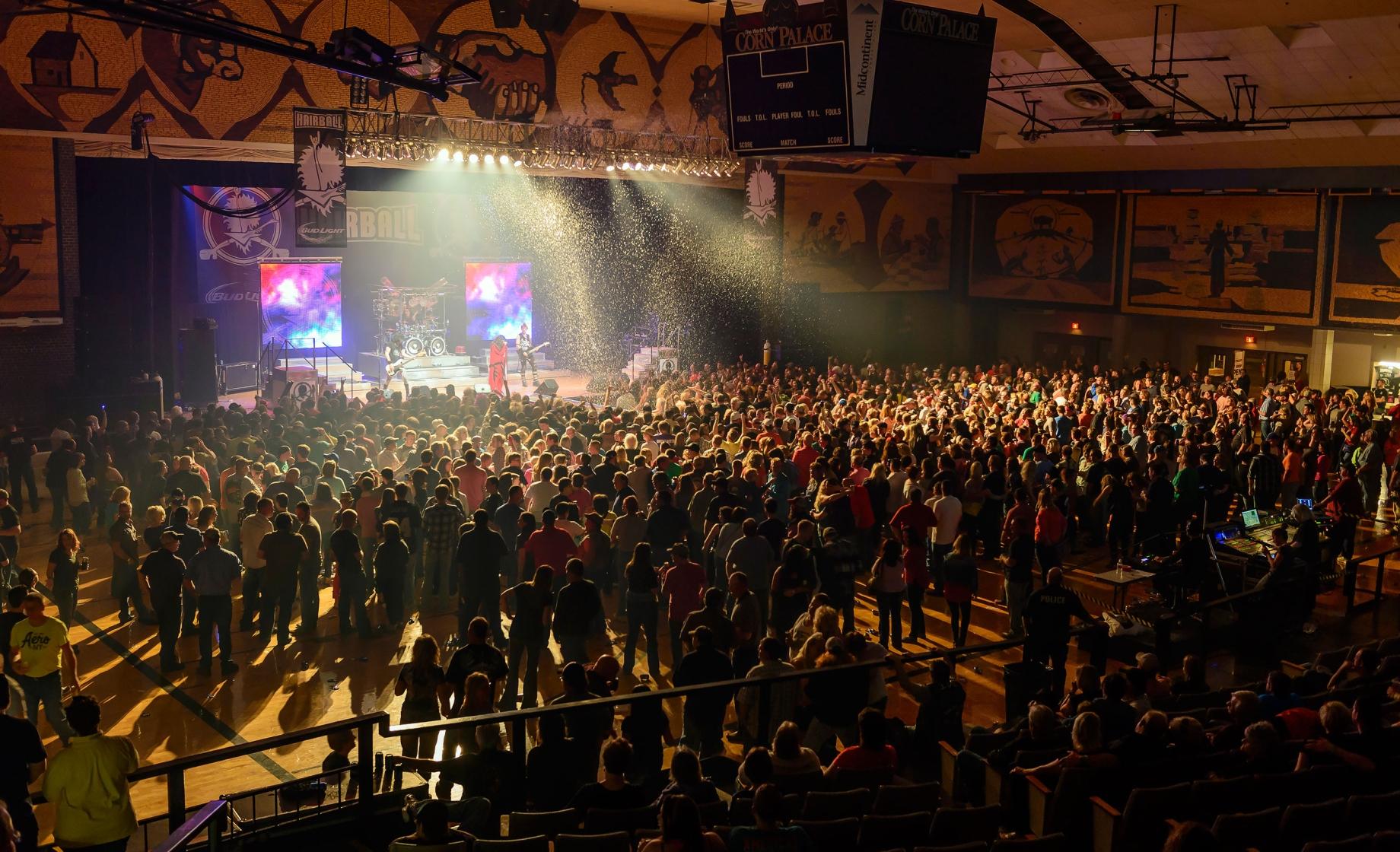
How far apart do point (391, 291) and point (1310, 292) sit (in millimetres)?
19440

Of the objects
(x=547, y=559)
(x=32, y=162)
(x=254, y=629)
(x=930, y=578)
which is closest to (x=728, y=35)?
(x=547, y=559)

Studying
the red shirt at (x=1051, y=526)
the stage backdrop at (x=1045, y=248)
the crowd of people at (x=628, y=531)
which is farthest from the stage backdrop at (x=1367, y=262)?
the red shirt at (x=1051, y=526)

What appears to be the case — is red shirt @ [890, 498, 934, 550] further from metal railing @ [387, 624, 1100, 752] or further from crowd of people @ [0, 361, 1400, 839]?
metal railing @ [387, 624, 1100, 752]

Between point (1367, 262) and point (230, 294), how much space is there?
22.2 metres

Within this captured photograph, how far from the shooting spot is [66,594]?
9.20 m

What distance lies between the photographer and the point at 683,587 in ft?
28.1

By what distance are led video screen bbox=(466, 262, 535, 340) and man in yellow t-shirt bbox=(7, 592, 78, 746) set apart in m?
20.0

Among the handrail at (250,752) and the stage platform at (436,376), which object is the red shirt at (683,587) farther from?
the stage platform at (436,376)

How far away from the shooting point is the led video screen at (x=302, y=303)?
23.5 m

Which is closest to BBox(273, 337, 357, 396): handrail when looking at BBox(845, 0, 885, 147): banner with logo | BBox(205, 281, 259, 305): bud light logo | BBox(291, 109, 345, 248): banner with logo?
BBox(205, 281, 259, 305): bud light logo

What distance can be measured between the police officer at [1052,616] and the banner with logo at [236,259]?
17.9 meters

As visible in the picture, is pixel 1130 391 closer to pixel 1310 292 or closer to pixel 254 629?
pixel 1310 292

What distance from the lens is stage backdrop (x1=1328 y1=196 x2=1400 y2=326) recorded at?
22359mm

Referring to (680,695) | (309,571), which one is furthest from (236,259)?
(680,695)
